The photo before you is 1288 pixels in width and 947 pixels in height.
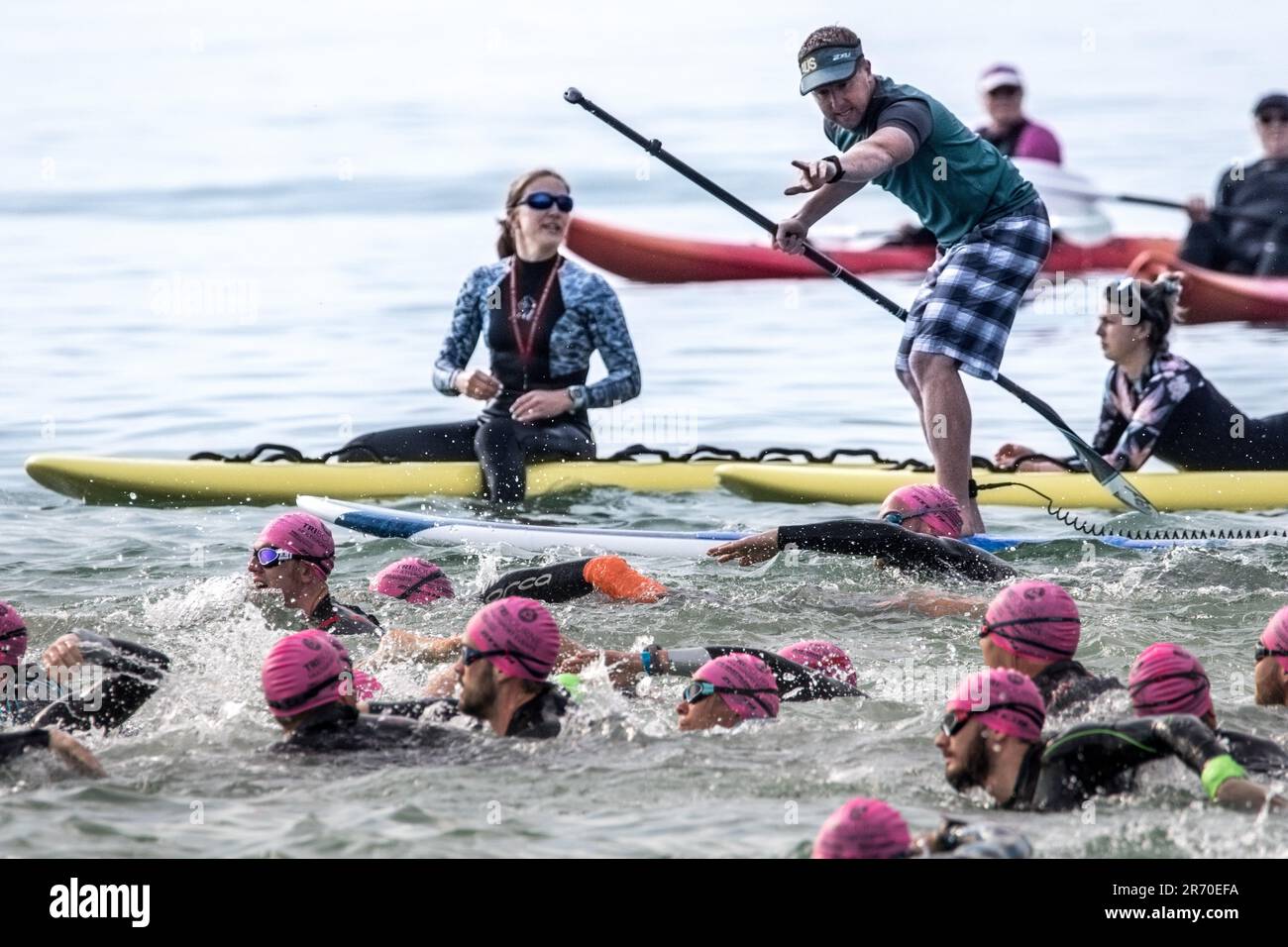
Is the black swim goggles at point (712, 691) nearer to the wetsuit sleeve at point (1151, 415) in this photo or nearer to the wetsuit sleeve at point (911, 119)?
the wetsuit sleeve at point (911, 119)

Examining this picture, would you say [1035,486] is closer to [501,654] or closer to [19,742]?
[501,654]

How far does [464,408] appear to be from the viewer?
17.6 m

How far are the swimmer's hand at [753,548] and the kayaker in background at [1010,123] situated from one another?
9.63m

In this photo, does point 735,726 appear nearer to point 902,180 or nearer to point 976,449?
point 902,180

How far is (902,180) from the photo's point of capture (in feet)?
31.5

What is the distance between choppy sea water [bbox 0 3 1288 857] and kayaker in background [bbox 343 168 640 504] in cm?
36

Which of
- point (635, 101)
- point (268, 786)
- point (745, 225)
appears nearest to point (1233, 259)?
point (745, 225)

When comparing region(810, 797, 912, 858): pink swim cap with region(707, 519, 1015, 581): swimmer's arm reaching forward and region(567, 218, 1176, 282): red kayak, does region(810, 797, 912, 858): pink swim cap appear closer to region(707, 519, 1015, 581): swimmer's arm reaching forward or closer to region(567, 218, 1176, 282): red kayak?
region(707, 519, 1015, 581): swimmer's arm reaching forward

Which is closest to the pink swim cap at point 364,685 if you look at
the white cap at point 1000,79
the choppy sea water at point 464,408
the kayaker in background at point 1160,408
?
the choppy sea water at point 464,408

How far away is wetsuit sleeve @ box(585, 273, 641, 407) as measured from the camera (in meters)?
11.7

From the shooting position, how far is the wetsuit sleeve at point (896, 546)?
8883 mm

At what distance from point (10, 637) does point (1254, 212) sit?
13345mm

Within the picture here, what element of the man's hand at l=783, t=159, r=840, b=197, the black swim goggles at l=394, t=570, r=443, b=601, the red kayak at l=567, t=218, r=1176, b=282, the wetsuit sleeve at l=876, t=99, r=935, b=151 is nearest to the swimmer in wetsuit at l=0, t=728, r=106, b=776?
the black swim goggles at l=394, t=570, r=443, b=601
